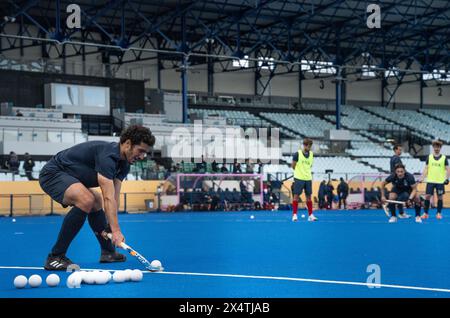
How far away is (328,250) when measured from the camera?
10133mm

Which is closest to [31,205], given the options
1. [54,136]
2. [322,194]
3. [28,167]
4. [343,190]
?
[28,167]

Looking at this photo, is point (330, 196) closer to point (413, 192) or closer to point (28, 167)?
point (28, 167)

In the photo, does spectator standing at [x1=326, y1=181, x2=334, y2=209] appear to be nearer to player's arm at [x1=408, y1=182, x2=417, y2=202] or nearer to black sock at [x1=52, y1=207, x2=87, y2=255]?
player's arm at [x1=408, y1=182, x2=417, y2=202]

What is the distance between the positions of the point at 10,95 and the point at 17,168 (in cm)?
1258

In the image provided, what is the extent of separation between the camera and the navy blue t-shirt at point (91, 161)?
7730 millimetres

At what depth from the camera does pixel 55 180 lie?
322 inches

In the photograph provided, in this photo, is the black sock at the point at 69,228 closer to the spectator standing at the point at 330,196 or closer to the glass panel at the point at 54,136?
the spectator standing at the point at 330,196

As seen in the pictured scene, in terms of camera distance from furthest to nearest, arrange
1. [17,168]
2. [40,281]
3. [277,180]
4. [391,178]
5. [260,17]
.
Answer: [260,17] < [277,180] < [17,168] < [391,178] < [40,281]

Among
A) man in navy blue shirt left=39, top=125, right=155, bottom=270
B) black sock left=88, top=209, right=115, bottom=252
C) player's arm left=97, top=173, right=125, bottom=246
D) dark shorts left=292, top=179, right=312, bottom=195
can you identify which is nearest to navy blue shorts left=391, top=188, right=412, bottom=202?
dark shorts left=292, top=179, right=312, bottom=195

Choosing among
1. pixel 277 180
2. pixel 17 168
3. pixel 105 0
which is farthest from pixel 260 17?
pixel 17 168

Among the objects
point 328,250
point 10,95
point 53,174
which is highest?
point 10,95

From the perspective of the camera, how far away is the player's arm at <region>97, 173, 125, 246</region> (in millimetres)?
7391

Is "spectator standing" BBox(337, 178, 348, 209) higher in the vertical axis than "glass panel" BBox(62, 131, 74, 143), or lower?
lower
